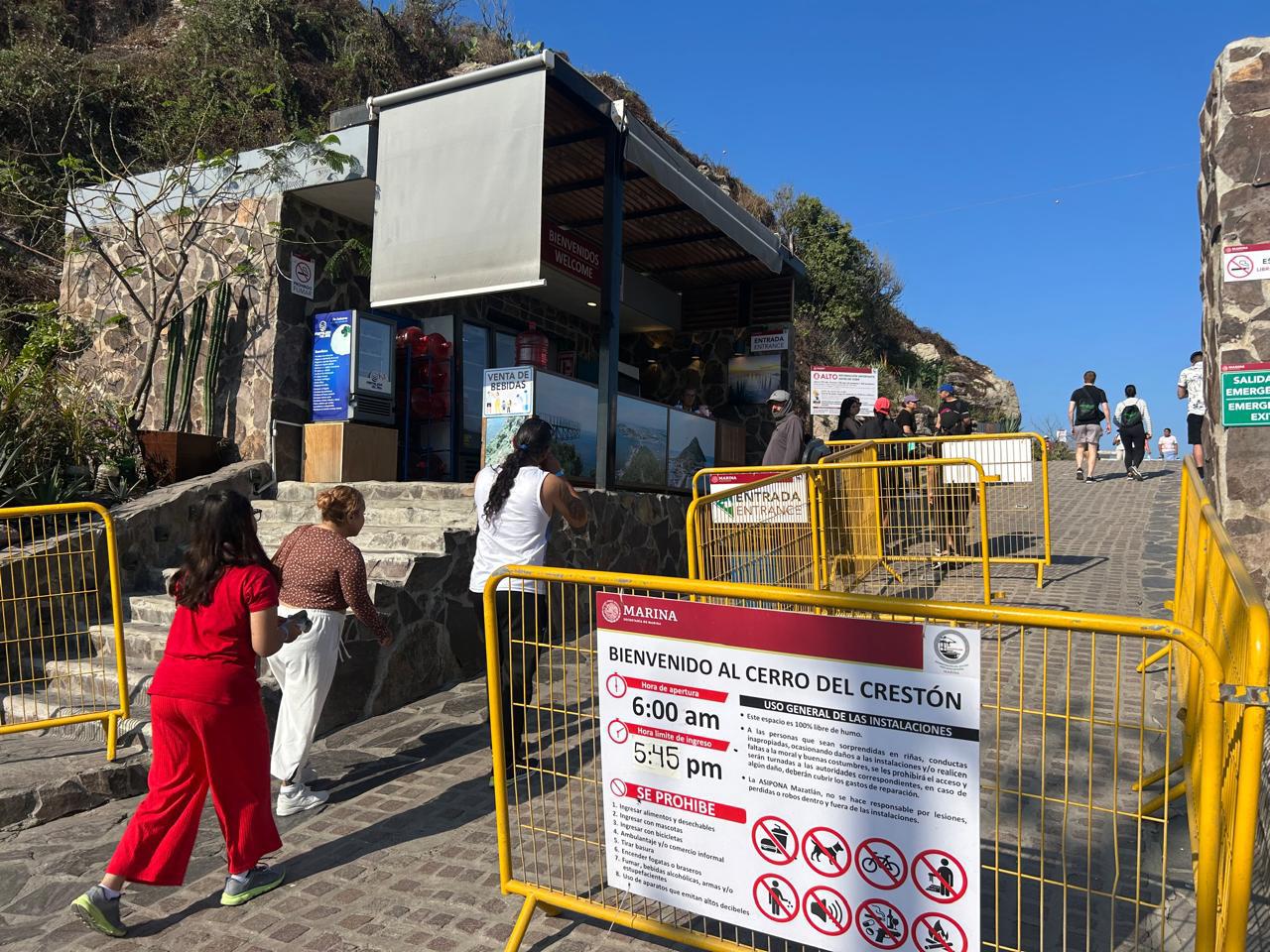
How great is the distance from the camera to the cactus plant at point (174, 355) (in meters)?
9.55

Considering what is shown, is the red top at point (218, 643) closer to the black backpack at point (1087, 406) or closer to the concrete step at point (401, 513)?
the concrete step at point (401, 513)

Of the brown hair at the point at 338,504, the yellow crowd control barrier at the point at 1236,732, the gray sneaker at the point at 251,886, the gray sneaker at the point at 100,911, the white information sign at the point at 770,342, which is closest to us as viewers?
the yellow crowd control barrier at the point at 1236,732

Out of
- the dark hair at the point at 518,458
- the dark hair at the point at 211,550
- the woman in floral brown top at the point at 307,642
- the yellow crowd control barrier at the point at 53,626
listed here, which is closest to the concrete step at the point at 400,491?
the yellow crowd control barrier at the point at 53,626

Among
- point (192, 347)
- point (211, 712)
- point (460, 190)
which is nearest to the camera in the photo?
point (211, 712)

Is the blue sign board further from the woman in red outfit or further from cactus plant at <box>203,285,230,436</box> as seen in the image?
the woman in red outfit

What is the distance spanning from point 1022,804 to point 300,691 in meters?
3.45

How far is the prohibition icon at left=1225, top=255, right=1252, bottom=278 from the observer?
5336 mm

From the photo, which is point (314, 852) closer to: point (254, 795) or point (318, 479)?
point (254, 795)

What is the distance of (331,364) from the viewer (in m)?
9.32

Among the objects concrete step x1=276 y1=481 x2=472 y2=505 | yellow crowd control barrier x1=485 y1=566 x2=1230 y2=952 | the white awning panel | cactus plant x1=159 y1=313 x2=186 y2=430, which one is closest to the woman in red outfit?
yellow crowd control barrier x1=485 y1=566 x2=1230 y2=952

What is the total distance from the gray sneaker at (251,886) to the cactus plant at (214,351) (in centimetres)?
694

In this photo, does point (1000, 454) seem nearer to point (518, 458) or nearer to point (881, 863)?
point (518, 458)

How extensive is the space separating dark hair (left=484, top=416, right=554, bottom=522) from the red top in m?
1.36

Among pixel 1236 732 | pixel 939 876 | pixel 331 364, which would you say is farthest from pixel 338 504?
pixel 331 364
